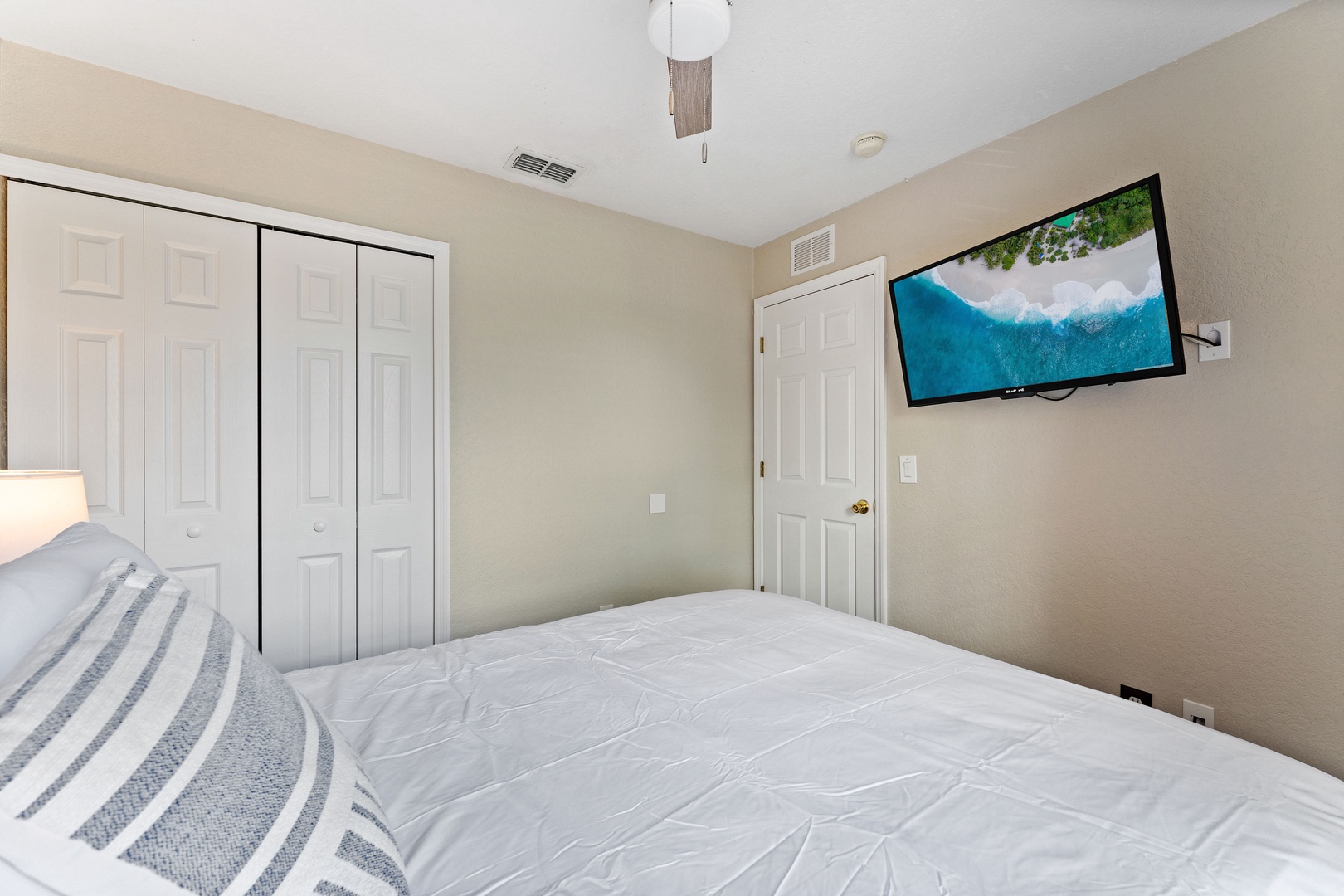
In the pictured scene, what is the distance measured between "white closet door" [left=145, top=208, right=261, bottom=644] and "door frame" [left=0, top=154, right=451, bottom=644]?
0.16ft

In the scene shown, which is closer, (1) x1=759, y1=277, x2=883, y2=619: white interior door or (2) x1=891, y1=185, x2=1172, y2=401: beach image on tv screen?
(2) x1=891, y1=185, x2=1172, y2=401: beach image on tv screen

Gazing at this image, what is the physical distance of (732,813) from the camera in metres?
0.91

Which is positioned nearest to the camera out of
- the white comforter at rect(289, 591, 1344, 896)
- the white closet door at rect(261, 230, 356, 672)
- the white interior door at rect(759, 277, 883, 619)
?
the white comforter at rect(289, 591, 1344, 896)

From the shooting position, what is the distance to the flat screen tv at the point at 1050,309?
167 cm

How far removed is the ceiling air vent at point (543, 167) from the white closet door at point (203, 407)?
1.05 m

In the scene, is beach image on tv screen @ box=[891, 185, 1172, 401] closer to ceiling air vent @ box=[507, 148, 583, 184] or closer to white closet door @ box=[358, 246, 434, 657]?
ceiling air vent @ box=[507, 148, 583, 184]

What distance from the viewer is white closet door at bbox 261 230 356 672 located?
2133mm

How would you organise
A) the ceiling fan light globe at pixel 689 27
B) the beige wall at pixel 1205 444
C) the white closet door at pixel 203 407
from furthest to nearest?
the white closet door at pixel 203 407 < the beige wall at pixel 1205 444 < the ceiling fan light globe at pixel 689 27

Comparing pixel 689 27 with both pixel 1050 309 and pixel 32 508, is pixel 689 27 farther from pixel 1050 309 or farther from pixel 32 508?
pixel 32 508

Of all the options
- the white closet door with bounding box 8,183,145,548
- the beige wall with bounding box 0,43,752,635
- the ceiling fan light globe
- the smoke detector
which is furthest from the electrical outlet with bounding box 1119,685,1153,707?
the white closet door with bounding box 8,183,145,548

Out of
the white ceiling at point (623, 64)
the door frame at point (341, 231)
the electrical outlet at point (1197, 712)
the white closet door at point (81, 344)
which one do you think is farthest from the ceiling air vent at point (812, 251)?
the white closet door at point (81, 344)

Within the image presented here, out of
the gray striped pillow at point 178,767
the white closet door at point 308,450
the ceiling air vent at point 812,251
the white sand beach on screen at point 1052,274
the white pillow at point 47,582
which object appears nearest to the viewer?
the gray striped pillow at point 178,767

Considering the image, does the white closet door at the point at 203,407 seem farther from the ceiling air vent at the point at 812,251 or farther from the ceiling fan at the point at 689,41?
the ceiling air vent at the point at 812,251

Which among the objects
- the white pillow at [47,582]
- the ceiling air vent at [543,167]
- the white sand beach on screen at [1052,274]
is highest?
the ceiling air vent at [543,167]
